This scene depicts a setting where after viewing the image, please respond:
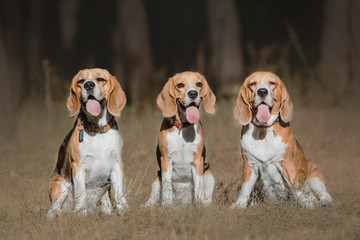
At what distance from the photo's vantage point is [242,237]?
18.3ft

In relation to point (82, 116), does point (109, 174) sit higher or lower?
lower

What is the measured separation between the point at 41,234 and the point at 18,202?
1.54 meters

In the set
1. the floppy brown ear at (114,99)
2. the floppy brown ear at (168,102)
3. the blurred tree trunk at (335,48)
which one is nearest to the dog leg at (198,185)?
the floppy brown ear at (168,102)

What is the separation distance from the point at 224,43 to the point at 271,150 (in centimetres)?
968

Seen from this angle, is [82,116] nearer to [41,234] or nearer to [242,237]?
[41,234]

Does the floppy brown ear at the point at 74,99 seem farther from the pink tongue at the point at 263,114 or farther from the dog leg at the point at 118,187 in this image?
the pink tongue at the point at 263,114

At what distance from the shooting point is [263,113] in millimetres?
6711

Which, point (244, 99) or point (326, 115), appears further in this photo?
point (326, 115)

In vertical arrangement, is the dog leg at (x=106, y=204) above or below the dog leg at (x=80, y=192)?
below

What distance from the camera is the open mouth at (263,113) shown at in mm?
6684

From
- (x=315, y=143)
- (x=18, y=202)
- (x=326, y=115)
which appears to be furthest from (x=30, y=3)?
(x=18, y=202)

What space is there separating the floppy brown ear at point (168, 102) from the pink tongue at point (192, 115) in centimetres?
19

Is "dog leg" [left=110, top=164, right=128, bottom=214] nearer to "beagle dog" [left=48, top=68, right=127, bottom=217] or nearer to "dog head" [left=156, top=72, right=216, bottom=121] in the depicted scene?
"beagle dog" [left=48, top=68, right=127, bottom=217]

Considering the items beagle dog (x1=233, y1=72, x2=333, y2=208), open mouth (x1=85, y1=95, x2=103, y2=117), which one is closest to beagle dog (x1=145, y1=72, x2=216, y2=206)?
beagle dog (x1=233, y1=72, x2=333, y2=208)
